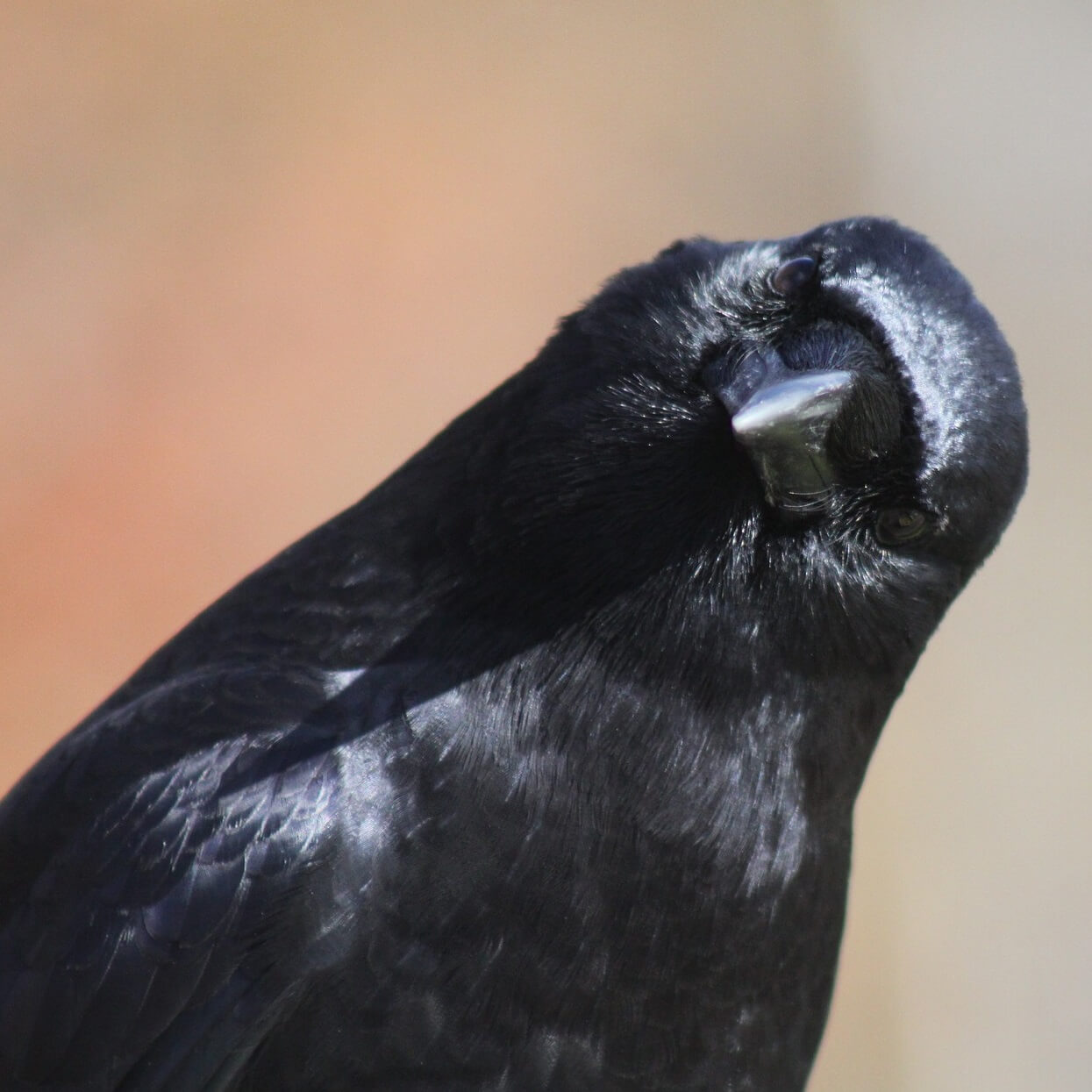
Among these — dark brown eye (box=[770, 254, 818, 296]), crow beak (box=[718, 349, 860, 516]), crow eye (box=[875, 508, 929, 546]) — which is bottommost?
crow eye (box=[875, 508, 929, 546])

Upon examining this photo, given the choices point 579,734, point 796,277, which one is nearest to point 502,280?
point 796,277

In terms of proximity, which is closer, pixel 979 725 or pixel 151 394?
pixel 151 394

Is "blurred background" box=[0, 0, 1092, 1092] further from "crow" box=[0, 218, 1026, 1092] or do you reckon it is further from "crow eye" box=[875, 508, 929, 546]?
"crow eye" box=[875, 508, 929, 546]

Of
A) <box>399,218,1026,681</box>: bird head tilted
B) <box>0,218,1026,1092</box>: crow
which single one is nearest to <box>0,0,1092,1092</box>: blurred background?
<box>0,218,1026,1092</box>: crow

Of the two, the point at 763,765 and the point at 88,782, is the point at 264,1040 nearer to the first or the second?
the point at 88,782

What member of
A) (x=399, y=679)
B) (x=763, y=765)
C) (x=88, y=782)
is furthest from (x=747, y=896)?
(x=88, y=782)

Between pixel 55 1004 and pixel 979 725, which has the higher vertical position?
pixel 55 1004
